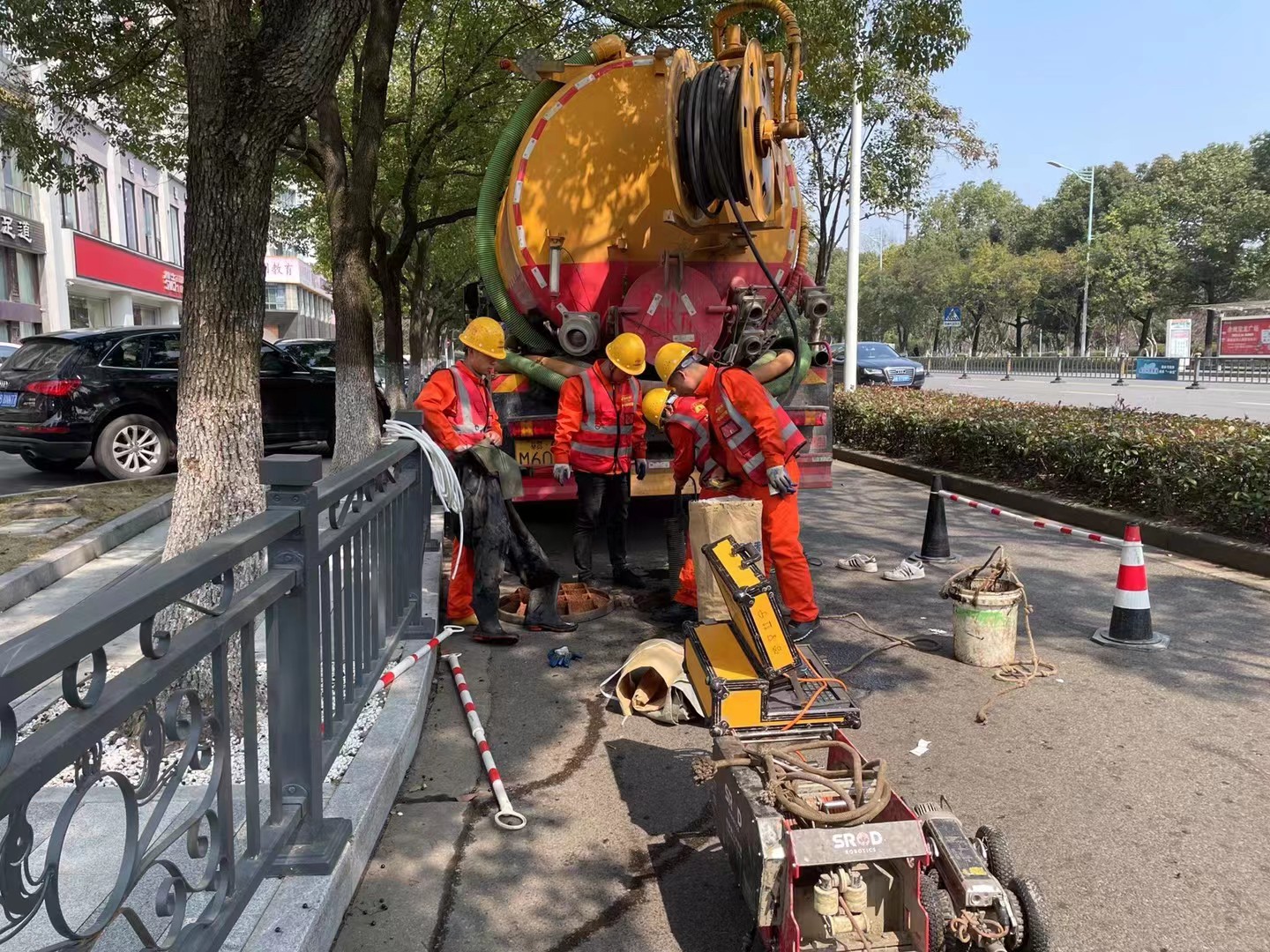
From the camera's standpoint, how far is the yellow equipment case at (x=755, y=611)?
338cm

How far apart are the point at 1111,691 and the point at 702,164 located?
139 inches

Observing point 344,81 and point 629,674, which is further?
point 344,81

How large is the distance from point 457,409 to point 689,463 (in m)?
1.31

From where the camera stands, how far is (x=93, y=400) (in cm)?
995

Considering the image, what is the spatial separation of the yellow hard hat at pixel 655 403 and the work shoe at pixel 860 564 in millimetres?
1746

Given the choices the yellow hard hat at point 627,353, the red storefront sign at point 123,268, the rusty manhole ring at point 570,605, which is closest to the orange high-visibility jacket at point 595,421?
the yellow hard hat at point 627,353

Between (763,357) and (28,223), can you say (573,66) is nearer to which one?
(763,357)

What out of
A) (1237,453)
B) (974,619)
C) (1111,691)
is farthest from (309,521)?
(1237,453)

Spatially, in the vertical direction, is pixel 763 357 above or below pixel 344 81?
below

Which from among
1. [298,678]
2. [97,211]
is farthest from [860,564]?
[97,211]

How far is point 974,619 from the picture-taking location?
4562mm

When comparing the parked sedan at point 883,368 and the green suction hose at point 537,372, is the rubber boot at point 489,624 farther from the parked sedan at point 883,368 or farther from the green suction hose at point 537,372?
the parked sedan at point 883,368

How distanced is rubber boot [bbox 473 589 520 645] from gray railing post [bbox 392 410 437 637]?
325 millimetres

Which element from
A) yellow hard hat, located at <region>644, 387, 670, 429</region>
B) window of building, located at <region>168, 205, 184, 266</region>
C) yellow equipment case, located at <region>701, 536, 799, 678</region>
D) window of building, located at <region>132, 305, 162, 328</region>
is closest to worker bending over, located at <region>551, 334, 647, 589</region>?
yellow hard hat, located at <region>644, 387, 670, 429</region>
